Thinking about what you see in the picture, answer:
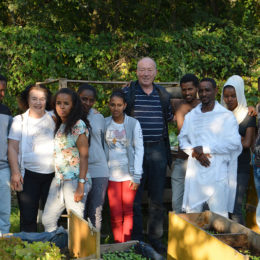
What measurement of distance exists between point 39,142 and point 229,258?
6.96 ft

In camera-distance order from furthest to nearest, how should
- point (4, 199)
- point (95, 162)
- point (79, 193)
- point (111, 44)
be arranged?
point (111, 44) < point (95, 162) < point (4, 199) < point (79, 193)

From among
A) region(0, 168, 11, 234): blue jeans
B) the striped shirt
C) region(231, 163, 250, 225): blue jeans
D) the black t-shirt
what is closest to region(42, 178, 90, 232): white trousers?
region(0, 168, 11, 234): blue jeans

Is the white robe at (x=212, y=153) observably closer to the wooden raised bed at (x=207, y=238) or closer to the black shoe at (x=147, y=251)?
the wooden raised bed at (x=207, y=238)

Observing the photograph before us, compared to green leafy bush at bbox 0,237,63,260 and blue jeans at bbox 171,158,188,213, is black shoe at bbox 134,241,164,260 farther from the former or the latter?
blue jeans at bbox 171,158,188,213

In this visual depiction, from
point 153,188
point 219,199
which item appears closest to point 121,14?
point 153,188

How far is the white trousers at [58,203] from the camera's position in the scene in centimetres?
383

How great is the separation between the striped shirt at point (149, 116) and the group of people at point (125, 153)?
11 millimetres

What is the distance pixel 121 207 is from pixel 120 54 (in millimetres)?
6279

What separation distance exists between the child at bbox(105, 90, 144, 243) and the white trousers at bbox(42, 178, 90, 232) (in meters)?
0.66

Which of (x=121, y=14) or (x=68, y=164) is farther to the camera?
(x=121, y=14)

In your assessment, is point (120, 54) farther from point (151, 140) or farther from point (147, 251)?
point (147, 251)

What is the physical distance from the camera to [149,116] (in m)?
4.67

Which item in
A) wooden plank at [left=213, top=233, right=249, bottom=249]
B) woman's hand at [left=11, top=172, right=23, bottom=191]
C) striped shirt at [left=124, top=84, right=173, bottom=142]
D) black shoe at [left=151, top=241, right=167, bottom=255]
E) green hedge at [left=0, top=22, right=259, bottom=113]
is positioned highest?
green hedge at [left=0, top=22, right=259, bottom=113]

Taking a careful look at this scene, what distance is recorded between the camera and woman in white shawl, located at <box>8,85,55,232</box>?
4.02m
